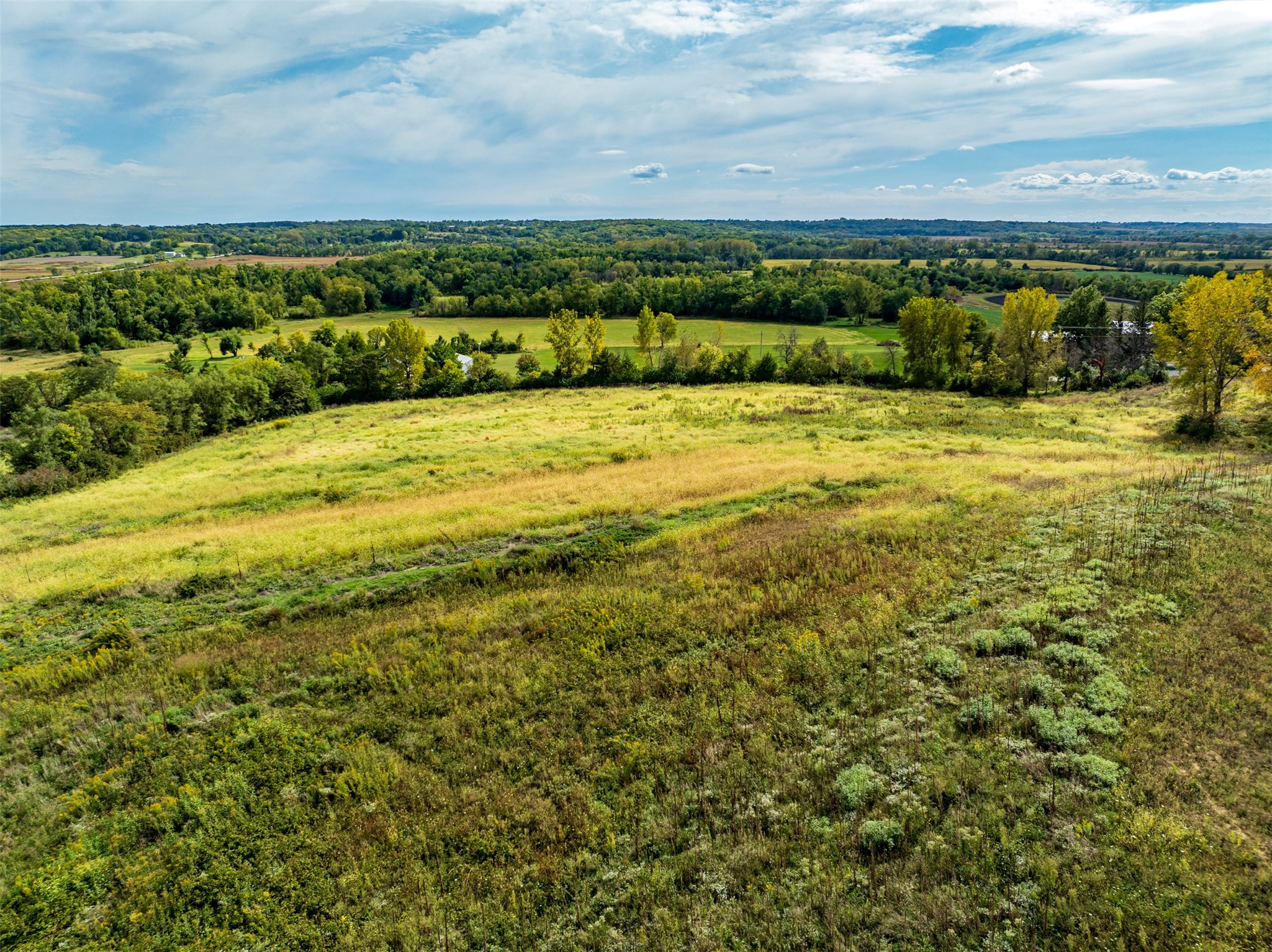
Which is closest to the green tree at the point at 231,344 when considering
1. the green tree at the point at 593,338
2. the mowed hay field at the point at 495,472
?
the mowed hay field at the point at 495,472

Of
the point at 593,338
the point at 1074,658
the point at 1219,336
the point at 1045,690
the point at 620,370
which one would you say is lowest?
the point at 1045,690

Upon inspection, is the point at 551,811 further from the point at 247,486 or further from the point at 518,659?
the point at 247,486

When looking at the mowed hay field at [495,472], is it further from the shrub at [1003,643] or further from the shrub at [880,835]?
the shrub at [880,835]

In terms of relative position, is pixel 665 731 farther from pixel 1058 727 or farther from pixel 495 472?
pixel 495 472

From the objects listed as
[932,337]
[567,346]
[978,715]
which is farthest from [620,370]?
[978,715]

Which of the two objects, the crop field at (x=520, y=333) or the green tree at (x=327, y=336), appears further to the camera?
the green tree at (x=327, y=336)

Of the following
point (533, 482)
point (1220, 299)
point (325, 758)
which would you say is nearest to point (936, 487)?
point (533, 482)
